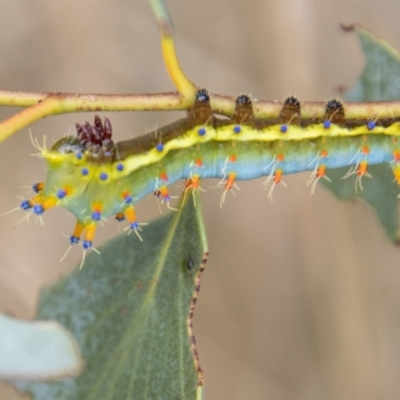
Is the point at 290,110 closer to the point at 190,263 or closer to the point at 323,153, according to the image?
the point at 323,153

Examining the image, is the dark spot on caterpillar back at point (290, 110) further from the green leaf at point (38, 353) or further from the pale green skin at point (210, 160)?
the green leaf at point (38, 353)

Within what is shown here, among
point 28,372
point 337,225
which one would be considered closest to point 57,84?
point 337,225

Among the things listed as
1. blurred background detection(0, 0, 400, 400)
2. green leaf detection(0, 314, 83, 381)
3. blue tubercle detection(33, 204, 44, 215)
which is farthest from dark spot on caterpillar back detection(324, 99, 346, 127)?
blurred background detection(0, 0, 400, 400)

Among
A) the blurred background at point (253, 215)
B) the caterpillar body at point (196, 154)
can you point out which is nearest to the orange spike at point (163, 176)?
the caterpillar body at point (196, 154)

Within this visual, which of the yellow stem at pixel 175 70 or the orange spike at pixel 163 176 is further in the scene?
the orange spike at pixel 163 176

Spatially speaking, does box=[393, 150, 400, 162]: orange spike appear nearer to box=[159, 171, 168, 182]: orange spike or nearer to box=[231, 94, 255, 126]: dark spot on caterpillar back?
box=[231, 94, 255, 126]: dark spot on caterpillar back

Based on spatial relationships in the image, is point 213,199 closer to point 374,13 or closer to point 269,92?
point 269,92
